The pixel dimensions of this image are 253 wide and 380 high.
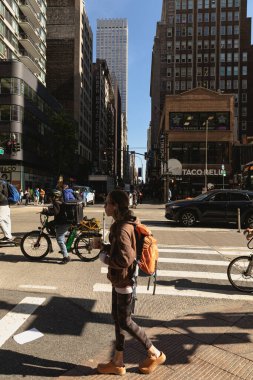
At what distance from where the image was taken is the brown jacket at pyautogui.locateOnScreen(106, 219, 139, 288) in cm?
362

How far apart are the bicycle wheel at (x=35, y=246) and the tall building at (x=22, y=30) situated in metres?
46.0

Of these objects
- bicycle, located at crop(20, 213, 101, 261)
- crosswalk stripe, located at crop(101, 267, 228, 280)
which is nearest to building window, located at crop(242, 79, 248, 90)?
bicycle, located at crop(20, 213, 101, 261)

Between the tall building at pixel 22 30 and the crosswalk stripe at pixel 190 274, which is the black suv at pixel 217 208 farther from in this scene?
the tall building at pixel 22 30

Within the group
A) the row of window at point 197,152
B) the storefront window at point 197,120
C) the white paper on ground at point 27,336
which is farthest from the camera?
the storefront window at point 197,120

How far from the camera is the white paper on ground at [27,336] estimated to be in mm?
4591

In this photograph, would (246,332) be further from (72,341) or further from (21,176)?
(21,176)

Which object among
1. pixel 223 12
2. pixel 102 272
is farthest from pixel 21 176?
pixel 223 12

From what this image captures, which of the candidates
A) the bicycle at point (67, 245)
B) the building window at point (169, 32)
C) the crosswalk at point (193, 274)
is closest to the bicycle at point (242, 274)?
the crosswalk at point (193, 274)

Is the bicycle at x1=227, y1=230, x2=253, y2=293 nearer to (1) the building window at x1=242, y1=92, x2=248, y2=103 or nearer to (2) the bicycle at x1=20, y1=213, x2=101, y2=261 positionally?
(2) the bicycle at x1=20, y1=213, x2=101, y2=261

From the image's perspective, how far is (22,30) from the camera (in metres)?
58.2

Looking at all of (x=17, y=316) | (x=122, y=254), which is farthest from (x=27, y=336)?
(x=122, y=254)

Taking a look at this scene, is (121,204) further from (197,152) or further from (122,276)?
(197,152)

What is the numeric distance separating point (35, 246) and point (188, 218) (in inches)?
382

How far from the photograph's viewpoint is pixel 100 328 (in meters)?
5.05
